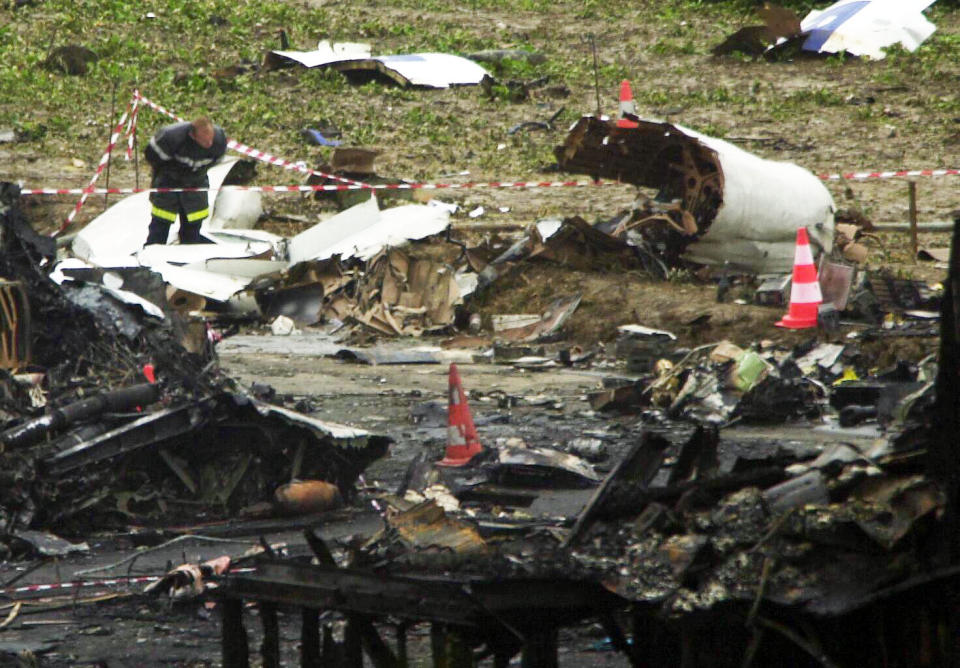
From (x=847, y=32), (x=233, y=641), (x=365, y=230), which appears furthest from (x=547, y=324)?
(x=847, y=32)

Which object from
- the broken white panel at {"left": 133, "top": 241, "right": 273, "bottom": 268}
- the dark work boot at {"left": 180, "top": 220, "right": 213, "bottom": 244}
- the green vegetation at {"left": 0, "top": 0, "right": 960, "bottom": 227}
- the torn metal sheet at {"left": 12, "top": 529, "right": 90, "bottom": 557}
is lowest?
the torn metal sheet at {"left": 12, "top": 529, "right": 90, "bottom": 557}

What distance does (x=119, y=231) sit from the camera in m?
14.2

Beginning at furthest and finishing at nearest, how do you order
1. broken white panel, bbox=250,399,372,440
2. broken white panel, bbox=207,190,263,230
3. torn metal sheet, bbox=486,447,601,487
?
broken white panel, bbox=207,190,263,230 → torn metal sheet, bbox=486,447,601,487 → broken white panel, bbox=250,399,372,440

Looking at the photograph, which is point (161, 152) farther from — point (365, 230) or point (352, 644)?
point (352, 644)

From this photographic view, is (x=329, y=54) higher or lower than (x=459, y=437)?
higher

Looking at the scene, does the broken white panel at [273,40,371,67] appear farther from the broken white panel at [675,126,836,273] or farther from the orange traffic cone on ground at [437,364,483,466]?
the orange traffic cone on ground at [437,364,483,466]

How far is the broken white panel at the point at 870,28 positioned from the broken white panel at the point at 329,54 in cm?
660

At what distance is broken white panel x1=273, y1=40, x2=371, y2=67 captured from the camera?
22031 millimetres

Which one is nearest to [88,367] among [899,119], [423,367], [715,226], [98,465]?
[98,465]

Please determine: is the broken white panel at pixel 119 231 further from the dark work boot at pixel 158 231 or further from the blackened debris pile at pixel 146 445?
the blackened debris pile at pixel 146 445

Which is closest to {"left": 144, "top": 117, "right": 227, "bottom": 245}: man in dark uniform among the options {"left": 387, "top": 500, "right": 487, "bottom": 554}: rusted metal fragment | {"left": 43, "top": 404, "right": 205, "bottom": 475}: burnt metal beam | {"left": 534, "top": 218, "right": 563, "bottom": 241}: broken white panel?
{"left": 534, "top": 218, "right": 563, "bottom": 241}: broken white panel

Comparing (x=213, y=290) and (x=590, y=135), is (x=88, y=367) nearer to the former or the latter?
(x=213, y=290)

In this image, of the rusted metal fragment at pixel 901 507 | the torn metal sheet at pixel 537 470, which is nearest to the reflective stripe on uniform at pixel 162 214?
the torn metal sheet at pixel 537 470

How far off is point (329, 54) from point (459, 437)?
15.6 meters
